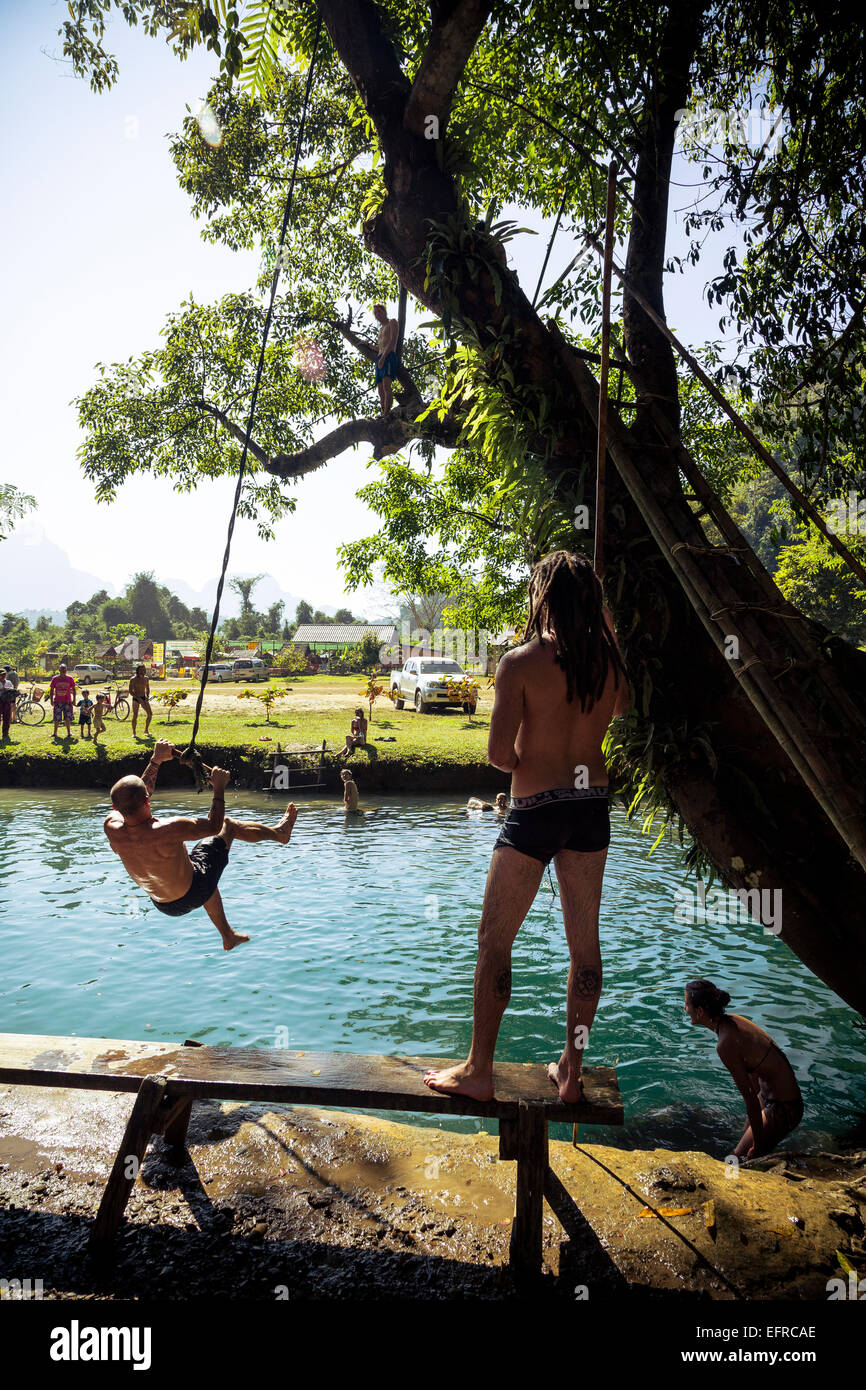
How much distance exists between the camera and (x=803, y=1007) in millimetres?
8266

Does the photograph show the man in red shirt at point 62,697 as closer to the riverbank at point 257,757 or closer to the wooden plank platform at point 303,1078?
the riverbank at point 257,757

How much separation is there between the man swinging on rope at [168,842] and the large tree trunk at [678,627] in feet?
9.13

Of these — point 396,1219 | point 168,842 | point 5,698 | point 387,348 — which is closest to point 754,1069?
point 396,1219

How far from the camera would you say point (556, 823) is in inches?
126

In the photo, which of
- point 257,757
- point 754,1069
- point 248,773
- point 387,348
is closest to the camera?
point 754,1069

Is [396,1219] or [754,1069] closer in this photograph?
[396,1219]

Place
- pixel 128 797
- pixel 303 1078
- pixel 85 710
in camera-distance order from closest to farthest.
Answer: pixel 303 1078, pixel 128 797, pixel 85 710

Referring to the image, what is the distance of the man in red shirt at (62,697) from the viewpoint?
872 inches

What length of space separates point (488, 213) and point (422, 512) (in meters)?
14.8

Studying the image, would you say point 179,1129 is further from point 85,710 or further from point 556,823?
point 85,710

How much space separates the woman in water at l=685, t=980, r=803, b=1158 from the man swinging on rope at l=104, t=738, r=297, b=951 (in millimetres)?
3041

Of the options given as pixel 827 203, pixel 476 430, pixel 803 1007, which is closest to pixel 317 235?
pixel 827 203

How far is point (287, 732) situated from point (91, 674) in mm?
29806
